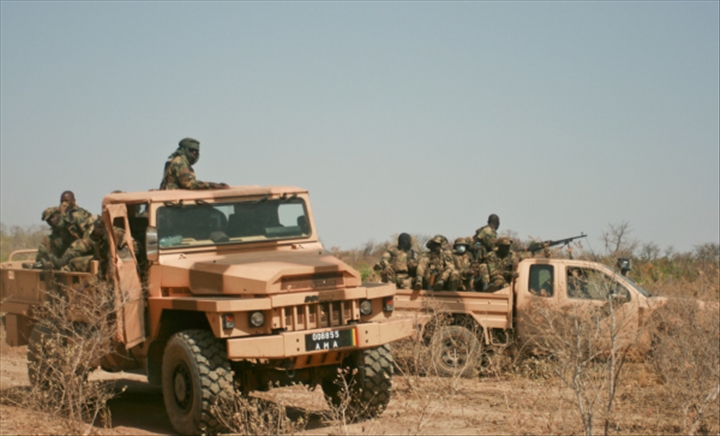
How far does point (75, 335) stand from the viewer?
8.80 m

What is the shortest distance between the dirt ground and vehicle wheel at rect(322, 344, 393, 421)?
140 mm

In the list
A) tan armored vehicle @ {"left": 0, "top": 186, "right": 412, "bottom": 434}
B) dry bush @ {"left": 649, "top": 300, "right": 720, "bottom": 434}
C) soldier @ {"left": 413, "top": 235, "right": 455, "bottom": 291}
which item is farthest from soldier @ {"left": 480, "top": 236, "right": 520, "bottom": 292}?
tan armored vehicle @ {"left": 0, "top": 186, "right": 412, "bottom": 434}

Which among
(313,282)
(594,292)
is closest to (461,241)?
(594,292)

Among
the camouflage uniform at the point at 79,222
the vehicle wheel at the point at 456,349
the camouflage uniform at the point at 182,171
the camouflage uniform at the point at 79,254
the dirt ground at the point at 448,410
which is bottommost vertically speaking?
the dirt ground at the point at 448,410

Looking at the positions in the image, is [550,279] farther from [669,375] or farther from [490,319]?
[669,375]

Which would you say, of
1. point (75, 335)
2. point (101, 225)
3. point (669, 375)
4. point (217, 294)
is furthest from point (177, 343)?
point (669, 375)

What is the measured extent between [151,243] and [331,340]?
1998mm

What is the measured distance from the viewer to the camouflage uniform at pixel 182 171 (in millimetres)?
9703

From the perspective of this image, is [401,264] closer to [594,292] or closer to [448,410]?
[594,292]

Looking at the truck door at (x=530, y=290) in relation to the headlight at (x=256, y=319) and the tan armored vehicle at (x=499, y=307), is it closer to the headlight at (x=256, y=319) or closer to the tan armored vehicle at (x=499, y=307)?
the tan armored vehicle at (x=499, y=307)

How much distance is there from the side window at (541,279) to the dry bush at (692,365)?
5.44 ft

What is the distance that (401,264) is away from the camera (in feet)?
42.5

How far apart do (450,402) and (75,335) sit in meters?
3.89

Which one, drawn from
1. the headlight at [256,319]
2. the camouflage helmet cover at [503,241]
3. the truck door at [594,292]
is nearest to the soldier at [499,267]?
the camouflage helmet cover at [503,241]
